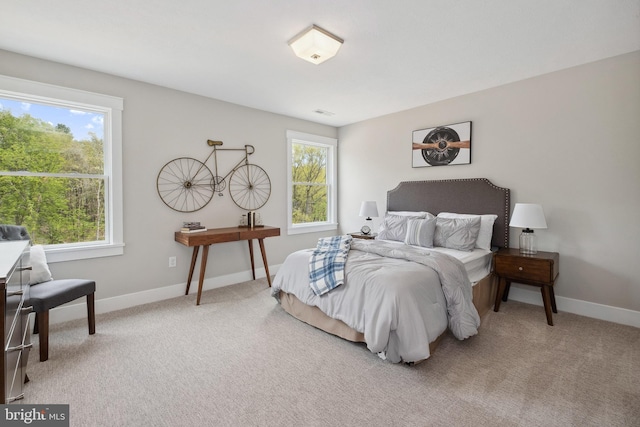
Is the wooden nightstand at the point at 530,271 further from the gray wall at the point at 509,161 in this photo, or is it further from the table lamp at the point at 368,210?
the table lamp at the point at 368,210

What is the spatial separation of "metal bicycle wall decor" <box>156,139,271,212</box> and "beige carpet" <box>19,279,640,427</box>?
1.47m

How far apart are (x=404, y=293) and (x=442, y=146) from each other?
8.70 feet

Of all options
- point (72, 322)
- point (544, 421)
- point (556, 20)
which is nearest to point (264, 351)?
point (544, 421)

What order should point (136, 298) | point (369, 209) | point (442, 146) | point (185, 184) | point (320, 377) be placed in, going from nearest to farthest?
point (320, 377) < point (136, 298) < point (185, 184) < point (442, 146) < point (369, 209)

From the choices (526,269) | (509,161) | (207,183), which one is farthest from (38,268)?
(509,161)

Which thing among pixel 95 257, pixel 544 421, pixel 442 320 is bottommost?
pixel 544 421

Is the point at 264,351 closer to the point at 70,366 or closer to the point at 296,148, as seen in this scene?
the point at 70,366

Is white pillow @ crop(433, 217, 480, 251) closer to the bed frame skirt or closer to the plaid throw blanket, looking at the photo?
the bed frame skirt

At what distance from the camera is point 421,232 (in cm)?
351

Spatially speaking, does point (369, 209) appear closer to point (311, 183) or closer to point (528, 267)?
point (311, 183)

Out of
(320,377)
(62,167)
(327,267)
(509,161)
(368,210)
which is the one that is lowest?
(320,377)

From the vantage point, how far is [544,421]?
1614 mm

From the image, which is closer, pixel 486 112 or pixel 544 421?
pixel 544 421

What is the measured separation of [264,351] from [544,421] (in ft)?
5.94
